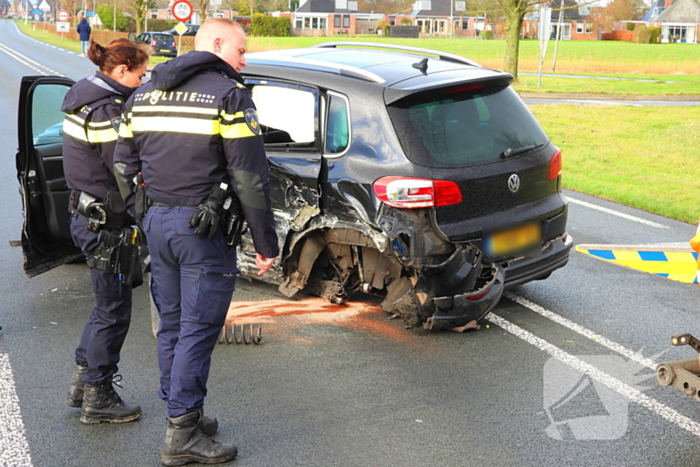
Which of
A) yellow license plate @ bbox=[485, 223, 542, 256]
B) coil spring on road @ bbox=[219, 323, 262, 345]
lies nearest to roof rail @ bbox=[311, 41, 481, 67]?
yellow license plate @ bbox=[485, 223, 542, 256]

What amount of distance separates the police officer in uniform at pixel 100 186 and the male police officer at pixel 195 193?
1.27ft

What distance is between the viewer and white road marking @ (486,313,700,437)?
435cm

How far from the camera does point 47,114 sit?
20.8 ft

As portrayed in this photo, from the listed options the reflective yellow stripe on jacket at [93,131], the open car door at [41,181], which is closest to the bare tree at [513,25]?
the open car door at [41,181]

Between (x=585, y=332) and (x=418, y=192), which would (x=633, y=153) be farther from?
(x=418, y=192)

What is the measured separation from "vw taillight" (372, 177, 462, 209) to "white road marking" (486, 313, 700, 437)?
3.65 ft

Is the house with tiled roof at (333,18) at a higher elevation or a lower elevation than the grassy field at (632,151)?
higher

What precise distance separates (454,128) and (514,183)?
55 centimetres

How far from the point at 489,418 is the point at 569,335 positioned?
150cm

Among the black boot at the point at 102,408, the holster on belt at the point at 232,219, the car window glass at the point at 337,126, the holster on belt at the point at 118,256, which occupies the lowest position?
the black boot at the point at 102,408

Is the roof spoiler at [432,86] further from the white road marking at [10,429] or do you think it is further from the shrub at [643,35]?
the shrub at [643,35]

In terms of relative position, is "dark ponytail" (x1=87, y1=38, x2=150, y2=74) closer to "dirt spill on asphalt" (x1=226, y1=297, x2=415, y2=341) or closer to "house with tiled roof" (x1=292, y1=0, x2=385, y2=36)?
"dirt spill on asphalt" (x1=226, y1=297, x2=415, y2=341)

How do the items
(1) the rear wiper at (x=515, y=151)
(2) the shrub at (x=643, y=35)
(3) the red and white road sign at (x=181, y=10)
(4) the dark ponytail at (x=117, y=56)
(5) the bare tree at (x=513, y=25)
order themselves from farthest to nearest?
(2) the shrub at (x=643, y=35) < (5) the bare tree at (x=513, y=25) < (3) the red and white road sign at (x=181, y=10) < (1) the rear wiper at (x=515, y=151) < (4) the dark ponytail at (x=117, y=56)

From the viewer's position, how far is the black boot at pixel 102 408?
4.28 m
